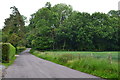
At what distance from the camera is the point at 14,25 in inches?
2409

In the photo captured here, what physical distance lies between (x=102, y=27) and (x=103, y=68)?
184ft

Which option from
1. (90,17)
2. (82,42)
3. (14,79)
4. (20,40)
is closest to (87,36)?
A: (82,42)

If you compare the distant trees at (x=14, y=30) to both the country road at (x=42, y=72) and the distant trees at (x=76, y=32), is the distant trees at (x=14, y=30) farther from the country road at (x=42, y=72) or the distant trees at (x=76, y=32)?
the country road at (x=42, y=72)

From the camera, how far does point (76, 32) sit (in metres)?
68.6

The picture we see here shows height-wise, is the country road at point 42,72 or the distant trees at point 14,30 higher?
the distant trees at point 14,30

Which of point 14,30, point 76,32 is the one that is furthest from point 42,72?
point 76,32

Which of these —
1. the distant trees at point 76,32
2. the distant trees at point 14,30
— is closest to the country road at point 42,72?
the distant trees at point 14,30

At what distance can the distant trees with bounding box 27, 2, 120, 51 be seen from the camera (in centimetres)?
6831

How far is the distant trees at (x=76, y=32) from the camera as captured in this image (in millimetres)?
68312

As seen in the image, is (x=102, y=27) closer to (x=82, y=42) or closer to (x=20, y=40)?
(x=82, y=42)

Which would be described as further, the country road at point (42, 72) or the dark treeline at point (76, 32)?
the dark treeline at point (76, 32)


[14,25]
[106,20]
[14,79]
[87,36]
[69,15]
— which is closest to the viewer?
[14,79]

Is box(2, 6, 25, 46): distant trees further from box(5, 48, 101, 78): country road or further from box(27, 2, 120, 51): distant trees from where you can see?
box(5, 48, 101, 78): country road

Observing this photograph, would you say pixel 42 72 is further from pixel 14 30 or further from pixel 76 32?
pixel 76 32
